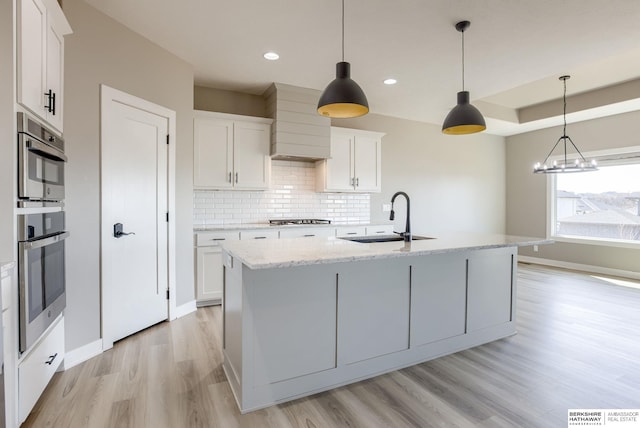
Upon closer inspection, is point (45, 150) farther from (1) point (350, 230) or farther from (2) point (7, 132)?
(1) point (350, 230)

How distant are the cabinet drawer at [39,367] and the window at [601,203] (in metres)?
7.64

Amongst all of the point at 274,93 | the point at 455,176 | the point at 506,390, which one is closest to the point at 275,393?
the point at 506,390

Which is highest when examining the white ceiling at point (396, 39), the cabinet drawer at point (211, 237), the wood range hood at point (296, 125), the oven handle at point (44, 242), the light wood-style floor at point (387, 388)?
the white ceiling at point (396, 39)

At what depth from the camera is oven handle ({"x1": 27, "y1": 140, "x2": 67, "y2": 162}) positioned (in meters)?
1.80

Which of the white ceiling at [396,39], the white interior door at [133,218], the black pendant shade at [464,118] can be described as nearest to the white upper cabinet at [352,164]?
the white ceiling at [396,39]

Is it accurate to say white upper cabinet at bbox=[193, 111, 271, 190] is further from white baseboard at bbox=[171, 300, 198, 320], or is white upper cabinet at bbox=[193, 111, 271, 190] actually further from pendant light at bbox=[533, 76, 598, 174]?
pendant light at bbox=[533, 76, 598, 174]

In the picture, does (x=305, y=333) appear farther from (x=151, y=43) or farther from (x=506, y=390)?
(x=151, y=43)

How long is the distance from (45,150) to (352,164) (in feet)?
12.4

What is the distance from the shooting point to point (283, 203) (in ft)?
16.0

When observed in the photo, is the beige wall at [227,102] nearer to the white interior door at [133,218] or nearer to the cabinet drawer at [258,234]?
the white interior door at [133,218]

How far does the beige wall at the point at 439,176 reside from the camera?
5.80 m

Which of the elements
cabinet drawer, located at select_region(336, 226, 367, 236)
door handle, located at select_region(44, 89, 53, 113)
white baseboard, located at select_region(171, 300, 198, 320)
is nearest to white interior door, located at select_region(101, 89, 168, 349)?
white baseboard, located at select_region(171, 300, 198, 320)

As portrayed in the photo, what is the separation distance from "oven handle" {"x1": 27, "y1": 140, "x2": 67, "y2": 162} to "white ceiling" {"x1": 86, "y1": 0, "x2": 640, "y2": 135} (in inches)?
51.9

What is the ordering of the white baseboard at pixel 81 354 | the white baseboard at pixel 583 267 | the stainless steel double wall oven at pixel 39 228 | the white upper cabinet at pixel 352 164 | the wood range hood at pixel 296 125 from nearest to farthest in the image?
the stainless steel double wall oven at pixel 39 228, the white baseboard at pixel 81 354, the wood range hood at pixel 296 125, the white upper cabinet at pixel 352 164, the white baseboard at pixel 583 267
